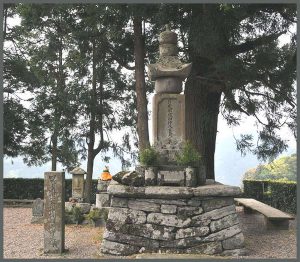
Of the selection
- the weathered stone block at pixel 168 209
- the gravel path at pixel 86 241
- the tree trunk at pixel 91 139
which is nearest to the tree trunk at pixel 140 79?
the gravel path at pixel 86 241

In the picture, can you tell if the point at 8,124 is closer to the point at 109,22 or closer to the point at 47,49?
the point at 47,49

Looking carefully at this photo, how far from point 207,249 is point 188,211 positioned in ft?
2.24

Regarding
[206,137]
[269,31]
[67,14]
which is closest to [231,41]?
[269,31]

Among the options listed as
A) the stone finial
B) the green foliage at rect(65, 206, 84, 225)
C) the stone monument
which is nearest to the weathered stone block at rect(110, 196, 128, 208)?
the stone finial

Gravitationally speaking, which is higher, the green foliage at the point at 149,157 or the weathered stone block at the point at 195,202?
the green foliage at the point at 149,157

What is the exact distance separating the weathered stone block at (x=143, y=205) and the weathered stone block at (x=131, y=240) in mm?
477

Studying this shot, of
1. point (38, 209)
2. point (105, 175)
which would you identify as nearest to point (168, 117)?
point (38, 209)

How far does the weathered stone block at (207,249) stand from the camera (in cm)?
693

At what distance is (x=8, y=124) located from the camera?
53.2 feet

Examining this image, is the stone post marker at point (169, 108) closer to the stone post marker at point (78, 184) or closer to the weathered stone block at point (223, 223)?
the weathered stone block at point (223, 223)

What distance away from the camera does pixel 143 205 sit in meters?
7.14

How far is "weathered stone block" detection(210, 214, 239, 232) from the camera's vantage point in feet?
23.1

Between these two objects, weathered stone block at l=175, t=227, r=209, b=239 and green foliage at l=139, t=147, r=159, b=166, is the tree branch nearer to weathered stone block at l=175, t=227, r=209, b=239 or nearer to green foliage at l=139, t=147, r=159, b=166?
green foliage at l=139, t=147, r=159, b=166

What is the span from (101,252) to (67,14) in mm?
7705
